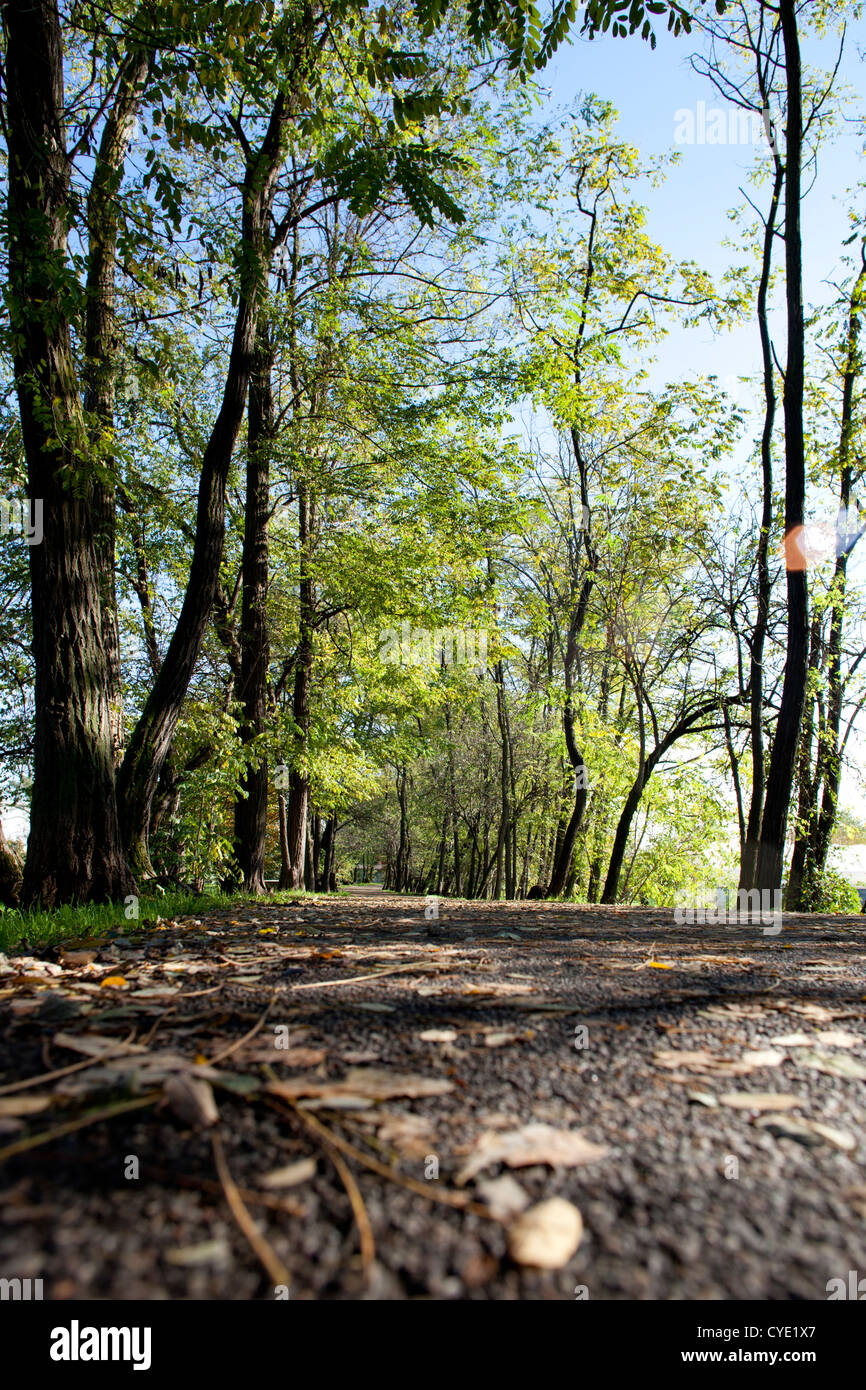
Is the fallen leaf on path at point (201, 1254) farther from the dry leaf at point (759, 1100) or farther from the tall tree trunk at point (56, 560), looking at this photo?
the tall tree trunk at point (56, 560)

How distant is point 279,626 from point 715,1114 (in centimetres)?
1291

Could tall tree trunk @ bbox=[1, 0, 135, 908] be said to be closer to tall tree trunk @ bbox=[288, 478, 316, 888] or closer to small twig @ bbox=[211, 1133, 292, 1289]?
tall tree trunk @ bbox=[288, 478, 316, 888]

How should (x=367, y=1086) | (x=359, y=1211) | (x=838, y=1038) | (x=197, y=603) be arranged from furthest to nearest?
1. (x=197, y=603)
2. (x=838, y=1038)
3. (x=367, y=1086)
4. (x=359, y=1211)

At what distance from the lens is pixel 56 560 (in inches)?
215

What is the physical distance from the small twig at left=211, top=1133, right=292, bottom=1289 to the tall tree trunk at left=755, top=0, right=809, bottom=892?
24.1 feet

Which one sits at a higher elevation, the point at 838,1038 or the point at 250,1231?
the point at 250,1231

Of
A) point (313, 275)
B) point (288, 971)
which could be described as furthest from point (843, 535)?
point (288, 971)

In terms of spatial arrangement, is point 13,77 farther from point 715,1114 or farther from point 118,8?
point 715,1114

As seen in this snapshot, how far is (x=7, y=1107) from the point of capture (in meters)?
1.42

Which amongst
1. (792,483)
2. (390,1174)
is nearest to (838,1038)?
(390,1174)

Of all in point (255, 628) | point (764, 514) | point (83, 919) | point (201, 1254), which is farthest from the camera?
point (764, 514)

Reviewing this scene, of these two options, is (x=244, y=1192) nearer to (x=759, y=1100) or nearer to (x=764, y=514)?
(x=759, y=1100)

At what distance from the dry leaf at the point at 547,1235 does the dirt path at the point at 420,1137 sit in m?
0.02

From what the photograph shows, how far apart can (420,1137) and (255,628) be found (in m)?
8.57
